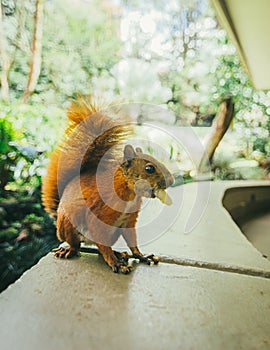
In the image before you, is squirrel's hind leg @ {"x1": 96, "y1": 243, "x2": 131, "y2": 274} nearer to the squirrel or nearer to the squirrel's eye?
the squirrel

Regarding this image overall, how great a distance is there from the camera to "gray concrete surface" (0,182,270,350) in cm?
66

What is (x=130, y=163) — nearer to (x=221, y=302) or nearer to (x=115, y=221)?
(x=115, y=221)

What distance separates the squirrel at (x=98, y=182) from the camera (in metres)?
0.83

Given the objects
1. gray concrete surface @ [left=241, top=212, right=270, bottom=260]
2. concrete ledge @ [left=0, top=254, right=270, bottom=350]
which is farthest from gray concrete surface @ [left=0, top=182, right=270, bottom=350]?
gray concrete surface @ [left=241, top=212, right=270, bottom=260]

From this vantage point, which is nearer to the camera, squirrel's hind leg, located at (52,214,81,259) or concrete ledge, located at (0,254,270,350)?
concrete ledge, located at (0,254,270,350)

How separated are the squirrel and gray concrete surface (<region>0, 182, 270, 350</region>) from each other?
0.28ft

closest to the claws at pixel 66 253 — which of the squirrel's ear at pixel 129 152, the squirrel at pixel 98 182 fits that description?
the squirrel at pixel 98 182

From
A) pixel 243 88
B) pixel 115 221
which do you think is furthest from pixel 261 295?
pixel 243 88

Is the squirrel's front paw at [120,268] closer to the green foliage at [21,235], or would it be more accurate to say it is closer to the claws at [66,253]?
the claws at [66,253]

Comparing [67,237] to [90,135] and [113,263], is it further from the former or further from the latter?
[90,135]

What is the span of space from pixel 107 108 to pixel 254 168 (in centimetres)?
519

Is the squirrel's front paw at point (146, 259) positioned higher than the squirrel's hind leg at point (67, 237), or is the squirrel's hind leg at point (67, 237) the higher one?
the squirrel's hind leg at point (67, 237)

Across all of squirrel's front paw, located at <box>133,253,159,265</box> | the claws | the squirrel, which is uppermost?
the squirrel

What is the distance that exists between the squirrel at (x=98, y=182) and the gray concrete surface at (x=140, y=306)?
84mm
